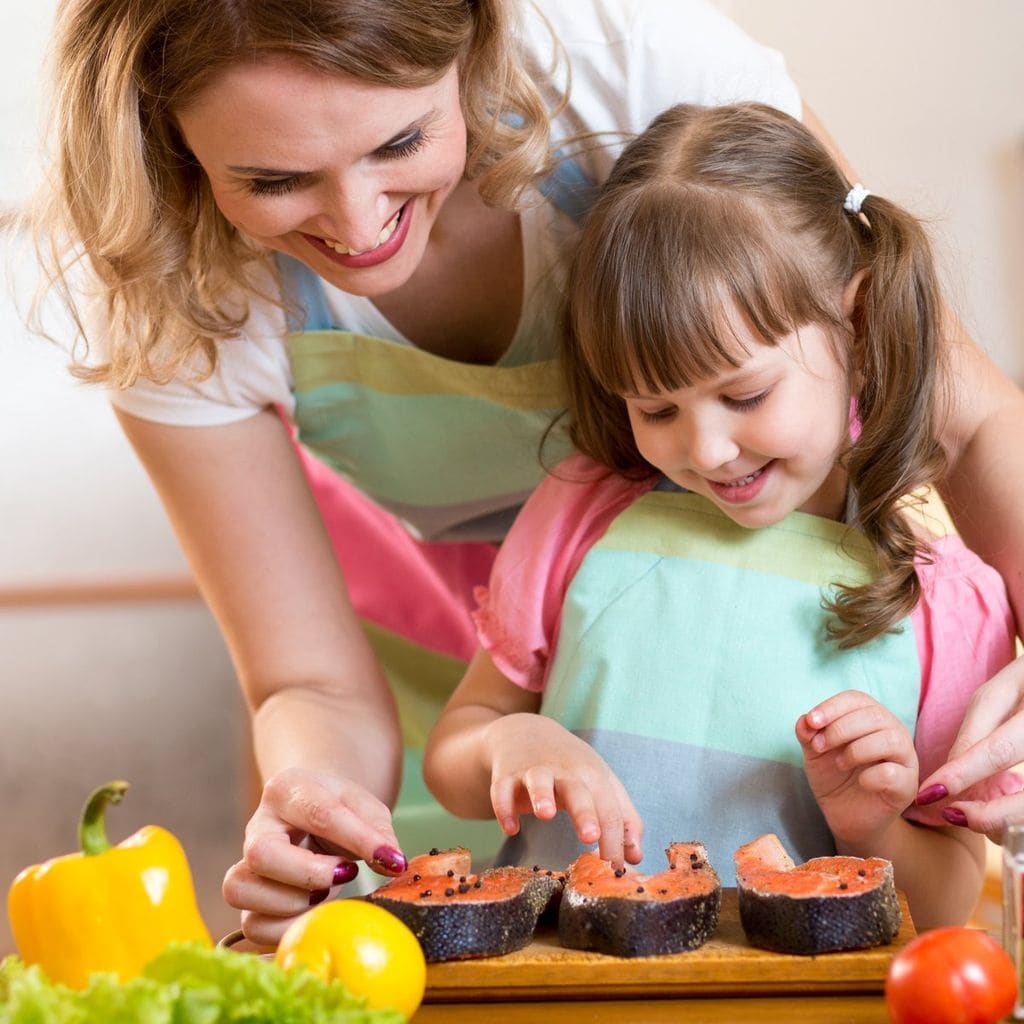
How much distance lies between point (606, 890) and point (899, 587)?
433 millimetres

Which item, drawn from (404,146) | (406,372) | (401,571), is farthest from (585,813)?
(401,571)

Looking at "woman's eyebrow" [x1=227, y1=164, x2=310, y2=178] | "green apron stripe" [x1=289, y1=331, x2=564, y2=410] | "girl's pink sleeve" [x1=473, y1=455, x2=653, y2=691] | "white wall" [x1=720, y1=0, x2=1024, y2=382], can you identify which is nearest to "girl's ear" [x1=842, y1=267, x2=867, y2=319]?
"girl's pink sleeve" [x1=473, y1=455, x2=653, y2=691]

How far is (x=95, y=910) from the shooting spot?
82cm

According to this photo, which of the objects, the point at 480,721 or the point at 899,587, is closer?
the point at 899,587

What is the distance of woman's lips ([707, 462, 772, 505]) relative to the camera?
121cm

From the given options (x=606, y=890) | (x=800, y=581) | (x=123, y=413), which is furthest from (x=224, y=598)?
(x=606, y=890)

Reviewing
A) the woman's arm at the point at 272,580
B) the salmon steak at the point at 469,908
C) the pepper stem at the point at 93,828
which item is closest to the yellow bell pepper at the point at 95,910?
the pepper stem at the point at 93,828

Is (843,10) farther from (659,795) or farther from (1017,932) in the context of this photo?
(1017,932)

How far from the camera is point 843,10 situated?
3.21 metres

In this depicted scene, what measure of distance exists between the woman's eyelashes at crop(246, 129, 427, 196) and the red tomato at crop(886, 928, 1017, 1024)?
29.1 inches

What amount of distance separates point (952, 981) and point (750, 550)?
569 mm

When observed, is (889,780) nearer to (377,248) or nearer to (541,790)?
(541,790)

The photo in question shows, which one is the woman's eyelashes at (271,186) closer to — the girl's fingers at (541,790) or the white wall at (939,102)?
the girl's fingers at (541,790)

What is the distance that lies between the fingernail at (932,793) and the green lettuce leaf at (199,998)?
47cm
